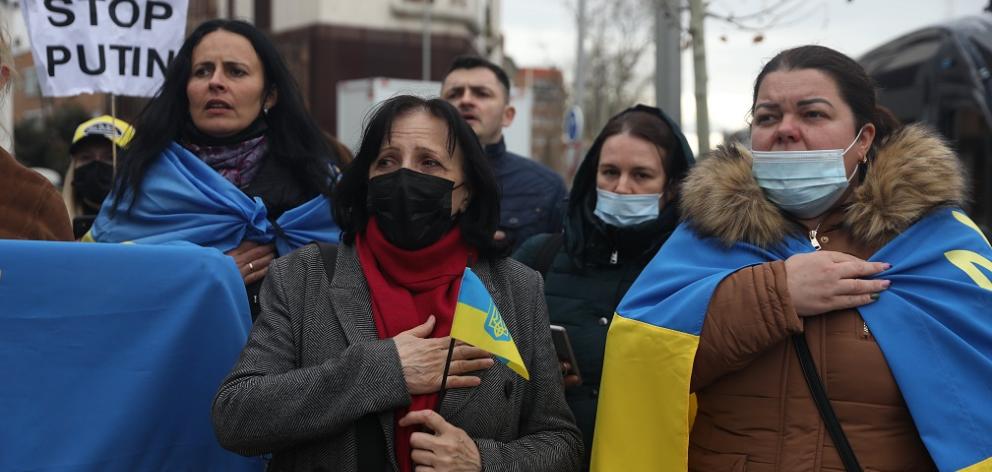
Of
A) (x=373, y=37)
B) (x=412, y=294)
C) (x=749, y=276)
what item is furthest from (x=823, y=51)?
(x=373, y=37)

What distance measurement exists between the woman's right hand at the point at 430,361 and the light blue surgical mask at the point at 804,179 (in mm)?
918

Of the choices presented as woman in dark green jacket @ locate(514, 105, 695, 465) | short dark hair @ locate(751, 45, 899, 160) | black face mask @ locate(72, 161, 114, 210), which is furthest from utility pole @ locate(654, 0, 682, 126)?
short dark hair @ locate(751, 45, 899, 160)

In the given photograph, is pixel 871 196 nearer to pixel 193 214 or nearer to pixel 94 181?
pixel 193 214

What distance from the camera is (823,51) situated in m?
2.98

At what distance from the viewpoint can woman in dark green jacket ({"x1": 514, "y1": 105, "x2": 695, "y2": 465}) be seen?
3586mm

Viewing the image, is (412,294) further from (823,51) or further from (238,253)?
(823,51)

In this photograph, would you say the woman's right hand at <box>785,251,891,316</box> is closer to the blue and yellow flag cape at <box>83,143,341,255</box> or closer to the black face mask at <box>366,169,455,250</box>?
the black face mask at <box>366,169,455,250</box>

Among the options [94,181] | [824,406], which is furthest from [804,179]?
[94,181]

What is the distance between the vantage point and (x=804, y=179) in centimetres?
285

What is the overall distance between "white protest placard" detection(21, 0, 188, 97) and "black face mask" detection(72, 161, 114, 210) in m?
1.04

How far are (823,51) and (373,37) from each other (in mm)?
24852

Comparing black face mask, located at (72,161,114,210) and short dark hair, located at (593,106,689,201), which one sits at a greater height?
short dark hair, located at (593,106,689,201)

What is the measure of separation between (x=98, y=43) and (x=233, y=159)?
1.09 meters

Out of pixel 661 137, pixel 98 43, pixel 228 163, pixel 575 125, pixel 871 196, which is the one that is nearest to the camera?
pixel 871 196
